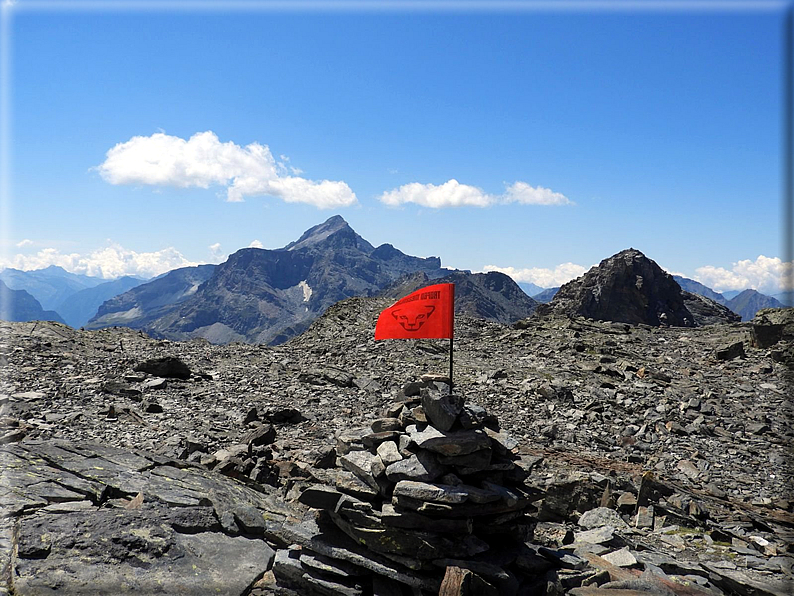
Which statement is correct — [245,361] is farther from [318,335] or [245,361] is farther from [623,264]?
[623,264]

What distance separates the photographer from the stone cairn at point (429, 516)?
27.7 feet

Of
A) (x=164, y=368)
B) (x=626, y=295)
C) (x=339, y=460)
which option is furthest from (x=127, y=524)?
(x=626, y=295)

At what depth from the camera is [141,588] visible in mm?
7797

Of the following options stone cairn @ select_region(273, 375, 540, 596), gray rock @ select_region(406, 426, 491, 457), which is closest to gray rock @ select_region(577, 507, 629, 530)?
stone cairn @ select_region(273, 375, 540, 596)

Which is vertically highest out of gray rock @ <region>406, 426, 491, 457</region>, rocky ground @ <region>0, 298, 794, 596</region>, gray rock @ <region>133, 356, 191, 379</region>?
gray rock @ <region>406, 426, 491, 457</region>

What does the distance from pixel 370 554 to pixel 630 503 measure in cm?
919

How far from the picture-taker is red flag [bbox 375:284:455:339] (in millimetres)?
9711

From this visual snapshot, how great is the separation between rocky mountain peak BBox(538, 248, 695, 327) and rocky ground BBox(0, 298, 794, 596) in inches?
1924

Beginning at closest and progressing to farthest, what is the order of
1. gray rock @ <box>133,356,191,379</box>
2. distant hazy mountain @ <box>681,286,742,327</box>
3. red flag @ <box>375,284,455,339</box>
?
red flag @ <box>375,284,455,339</box>, gray rock @ <box>133,356,191,379</box>, distant hazy mountain @ <box>681,286,742,327</box>

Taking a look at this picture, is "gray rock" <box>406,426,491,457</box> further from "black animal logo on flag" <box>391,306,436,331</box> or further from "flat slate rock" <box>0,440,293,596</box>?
"flat slate rock" <box>0,440,293,596</box>

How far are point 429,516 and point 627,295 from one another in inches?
3408

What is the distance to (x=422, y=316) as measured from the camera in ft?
32.7

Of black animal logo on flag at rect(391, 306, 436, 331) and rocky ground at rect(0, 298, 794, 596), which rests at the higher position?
black animal logo on flag at rect(391, 306, 436, 331)

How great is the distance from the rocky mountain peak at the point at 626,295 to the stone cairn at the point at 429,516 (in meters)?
74.4
